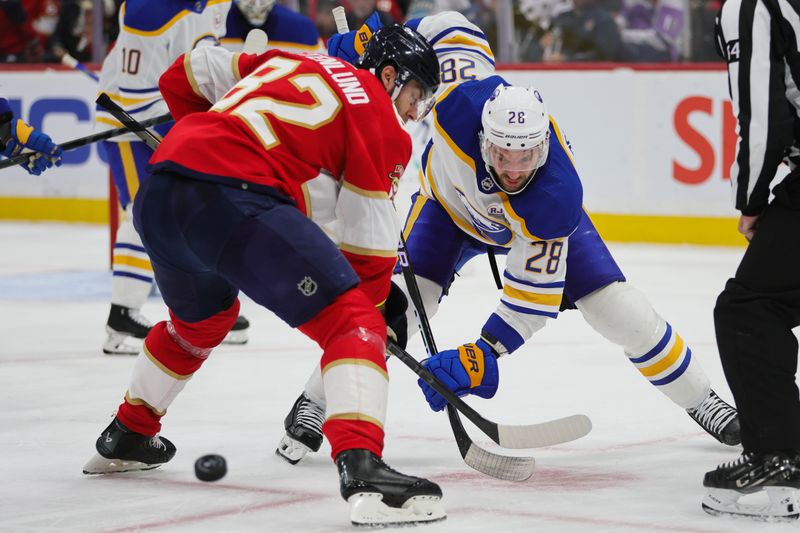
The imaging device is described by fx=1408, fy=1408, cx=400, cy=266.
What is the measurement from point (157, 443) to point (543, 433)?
796 mm

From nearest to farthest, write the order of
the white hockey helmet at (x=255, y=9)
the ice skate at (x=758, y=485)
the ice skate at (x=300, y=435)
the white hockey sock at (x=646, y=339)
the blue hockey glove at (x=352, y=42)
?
the ice skate at (x=758, y=485) → the ice skate at (x=300, y=435) → the white hockey sock at (x=646, y=339) → the blue hockey glove at (x=352, y=42) → the white hockey helmet at (x=255, y=9)

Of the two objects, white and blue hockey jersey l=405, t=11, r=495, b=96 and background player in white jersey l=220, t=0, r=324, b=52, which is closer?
white and blue hockey jersey l=405, t=11, r=495, b=96

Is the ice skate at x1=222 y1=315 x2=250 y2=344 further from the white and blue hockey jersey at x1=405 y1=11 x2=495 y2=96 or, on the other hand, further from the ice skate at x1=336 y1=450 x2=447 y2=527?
the ice skate at x1=336 y1=450 x2=447 y2=527

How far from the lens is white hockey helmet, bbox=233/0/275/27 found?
17.8 feet

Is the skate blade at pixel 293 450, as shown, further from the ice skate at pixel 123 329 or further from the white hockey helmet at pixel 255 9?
the white hockey helmet at pixel 255 9

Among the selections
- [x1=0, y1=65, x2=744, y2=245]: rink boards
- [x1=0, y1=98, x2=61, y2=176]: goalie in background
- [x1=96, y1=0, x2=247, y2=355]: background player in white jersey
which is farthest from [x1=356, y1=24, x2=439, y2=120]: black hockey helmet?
[x1=0, y1=65, x2=744, y2=245]: rink boards

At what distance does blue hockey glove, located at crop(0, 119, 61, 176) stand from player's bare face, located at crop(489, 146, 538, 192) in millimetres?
1485

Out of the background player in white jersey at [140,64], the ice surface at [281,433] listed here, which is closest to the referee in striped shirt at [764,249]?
the ice surface at [281,433]

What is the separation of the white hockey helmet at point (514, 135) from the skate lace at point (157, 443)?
0.89 metres

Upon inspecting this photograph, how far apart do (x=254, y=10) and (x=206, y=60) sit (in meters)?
2.77

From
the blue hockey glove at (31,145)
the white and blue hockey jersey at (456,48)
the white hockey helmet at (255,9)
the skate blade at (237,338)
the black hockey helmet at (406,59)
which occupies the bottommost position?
the skate blade at (237,338)

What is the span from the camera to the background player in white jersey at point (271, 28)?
18.0 ft

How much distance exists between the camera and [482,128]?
297 cm

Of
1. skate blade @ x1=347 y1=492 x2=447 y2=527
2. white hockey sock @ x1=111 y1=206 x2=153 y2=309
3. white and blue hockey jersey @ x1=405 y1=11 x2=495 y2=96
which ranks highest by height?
white and blue hockey jersey @ x1=405 y1=11 x2=495 y2=96
